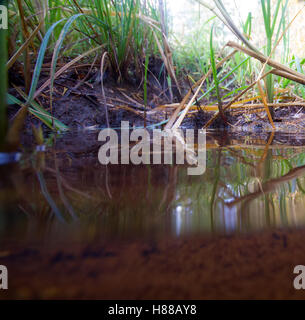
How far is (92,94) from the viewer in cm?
140

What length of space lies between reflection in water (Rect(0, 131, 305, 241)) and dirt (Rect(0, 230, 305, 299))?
2cm

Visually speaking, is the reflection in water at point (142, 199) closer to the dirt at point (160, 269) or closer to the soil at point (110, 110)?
the dirt at point (160, 269)

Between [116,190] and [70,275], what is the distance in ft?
0.49

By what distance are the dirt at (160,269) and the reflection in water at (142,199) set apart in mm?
19

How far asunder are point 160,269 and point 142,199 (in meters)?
0.11

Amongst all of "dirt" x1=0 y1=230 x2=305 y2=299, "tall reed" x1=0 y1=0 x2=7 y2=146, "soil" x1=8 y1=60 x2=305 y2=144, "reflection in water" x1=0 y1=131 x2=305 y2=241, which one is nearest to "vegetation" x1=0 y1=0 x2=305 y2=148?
"soil" x1=8 y1=60 x2=305 y2=144

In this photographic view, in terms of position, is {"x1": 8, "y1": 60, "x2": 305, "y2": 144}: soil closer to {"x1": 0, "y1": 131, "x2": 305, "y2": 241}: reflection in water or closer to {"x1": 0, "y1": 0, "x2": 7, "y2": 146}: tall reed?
{"x1": 0, "y1": 0, "x2": 7, "y2": 146}: tall reed

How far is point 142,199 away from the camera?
286 millimetres

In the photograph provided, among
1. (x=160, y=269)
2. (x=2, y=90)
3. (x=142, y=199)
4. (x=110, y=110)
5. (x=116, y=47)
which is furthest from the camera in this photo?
(x=116, y=47)

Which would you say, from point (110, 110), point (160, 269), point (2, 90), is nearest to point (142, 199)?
point (160, 269)

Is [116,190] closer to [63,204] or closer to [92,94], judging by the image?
[63,204]

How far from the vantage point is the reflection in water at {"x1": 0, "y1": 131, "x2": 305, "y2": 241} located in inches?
8.8

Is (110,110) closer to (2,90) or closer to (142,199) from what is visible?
(2,90)

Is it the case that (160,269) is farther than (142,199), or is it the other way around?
(142,199)
